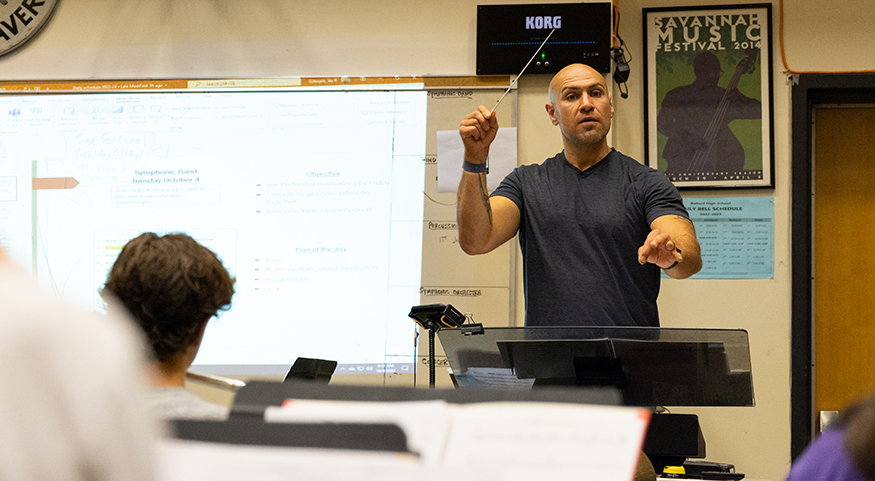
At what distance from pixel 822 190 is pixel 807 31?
0.62 m

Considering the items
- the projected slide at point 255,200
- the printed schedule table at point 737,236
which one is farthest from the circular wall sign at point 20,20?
the printed schedule table at point 737,236

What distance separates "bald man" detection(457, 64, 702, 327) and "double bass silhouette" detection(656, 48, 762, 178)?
87 centimetres

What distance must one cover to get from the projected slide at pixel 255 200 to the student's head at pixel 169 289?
5.41 ft

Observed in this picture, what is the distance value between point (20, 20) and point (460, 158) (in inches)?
77.1

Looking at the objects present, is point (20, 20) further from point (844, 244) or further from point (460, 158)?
point (844, 244)

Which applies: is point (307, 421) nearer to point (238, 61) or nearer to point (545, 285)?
point (545, 285)

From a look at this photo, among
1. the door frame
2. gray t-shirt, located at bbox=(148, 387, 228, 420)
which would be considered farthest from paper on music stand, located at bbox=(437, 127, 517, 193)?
gray t-shirt, located at bbox=(148, 387, 228, 420)

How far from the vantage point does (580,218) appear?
6.36 ft

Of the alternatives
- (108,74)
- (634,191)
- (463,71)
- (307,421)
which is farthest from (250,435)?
(108,74)

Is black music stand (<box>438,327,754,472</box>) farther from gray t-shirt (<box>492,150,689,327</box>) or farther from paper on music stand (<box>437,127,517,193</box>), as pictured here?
paper on music stand (<box>437,127,517,193</box>)

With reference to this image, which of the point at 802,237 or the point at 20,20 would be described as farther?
the point at 20,20

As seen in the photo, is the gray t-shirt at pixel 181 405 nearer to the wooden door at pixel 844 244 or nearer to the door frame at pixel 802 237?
the door frame at pixel 802 237

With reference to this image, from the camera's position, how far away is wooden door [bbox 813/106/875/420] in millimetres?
2902

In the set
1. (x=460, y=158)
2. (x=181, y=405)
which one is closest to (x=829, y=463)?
(x=181, y=405)
